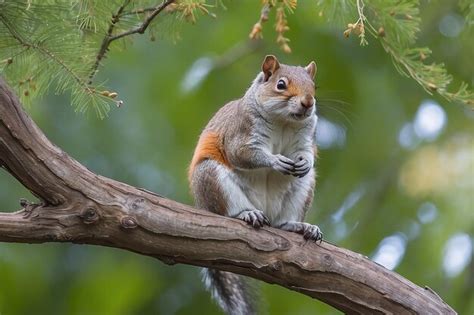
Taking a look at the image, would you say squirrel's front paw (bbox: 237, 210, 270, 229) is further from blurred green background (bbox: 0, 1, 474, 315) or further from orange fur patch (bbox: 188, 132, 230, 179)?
blurred green background (bbox: 0, 1, 474, 315)

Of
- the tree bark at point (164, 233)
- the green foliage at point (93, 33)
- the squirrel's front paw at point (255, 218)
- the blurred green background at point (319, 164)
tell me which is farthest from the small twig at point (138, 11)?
the blurred green background at point (319, 164)

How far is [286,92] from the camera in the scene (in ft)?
18.7

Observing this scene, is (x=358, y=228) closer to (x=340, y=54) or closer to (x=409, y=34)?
(x=340, y=54)

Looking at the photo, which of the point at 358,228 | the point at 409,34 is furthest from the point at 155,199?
the point at 358,228

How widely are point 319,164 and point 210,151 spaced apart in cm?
366

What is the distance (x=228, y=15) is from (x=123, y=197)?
5.59 m

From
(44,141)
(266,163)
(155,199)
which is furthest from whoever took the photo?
(266,163)

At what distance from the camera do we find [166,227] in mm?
5090

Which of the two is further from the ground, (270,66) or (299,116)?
(270,66)

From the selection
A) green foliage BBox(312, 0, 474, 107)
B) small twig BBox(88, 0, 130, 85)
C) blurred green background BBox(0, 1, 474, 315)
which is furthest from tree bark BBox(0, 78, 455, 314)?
blurred green background BBox(0, 1, 474, 315)

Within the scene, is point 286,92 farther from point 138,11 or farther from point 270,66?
point 138,11

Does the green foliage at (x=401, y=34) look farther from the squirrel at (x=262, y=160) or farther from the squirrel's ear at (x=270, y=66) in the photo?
the squirrel's ear at (x=270, y=66)

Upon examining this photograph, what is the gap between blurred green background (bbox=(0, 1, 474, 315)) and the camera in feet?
31.9

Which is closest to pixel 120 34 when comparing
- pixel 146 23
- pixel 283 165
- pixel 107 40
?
pixel 107 40
